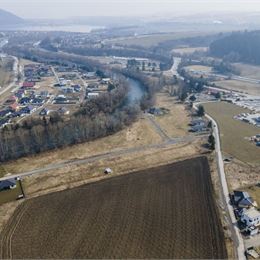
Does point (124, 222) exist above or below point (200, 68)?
above

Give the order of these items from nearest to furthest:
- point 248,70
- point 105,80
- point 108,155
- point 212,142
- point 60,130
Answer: point 108,155 < point 212,142 < point 60,130 < point 105,80 < point 248,70

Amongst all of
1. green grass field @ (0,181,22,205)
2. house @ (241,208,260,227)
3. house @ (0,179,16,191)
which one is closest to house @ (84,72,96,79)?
house @ (0,179,16,191)

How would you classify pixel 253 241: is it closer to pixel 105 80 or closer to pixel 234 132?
pixel 234 132

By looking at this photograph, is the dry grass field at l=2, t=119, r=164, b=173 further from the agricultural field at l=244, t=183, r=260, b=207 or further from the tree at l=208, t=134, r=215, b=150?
the agricultural field at l=244, t=183, r=260, b=207

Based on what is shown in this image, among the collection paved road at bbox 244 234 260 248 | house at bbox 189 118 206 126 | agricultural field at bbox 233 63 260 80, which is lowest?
agricultural field at bbox 233 63 260 80

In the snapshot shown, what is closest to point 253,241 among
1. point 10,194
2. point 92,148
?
point 10,194

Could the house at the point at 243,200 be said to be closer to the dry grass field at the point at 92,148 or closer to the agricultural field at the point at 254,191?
the agricultural field at the point at 254,191

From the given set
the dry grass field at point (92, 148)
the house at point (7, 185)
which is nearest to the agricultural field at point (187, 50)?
the dry grass field at point (92, 148)
